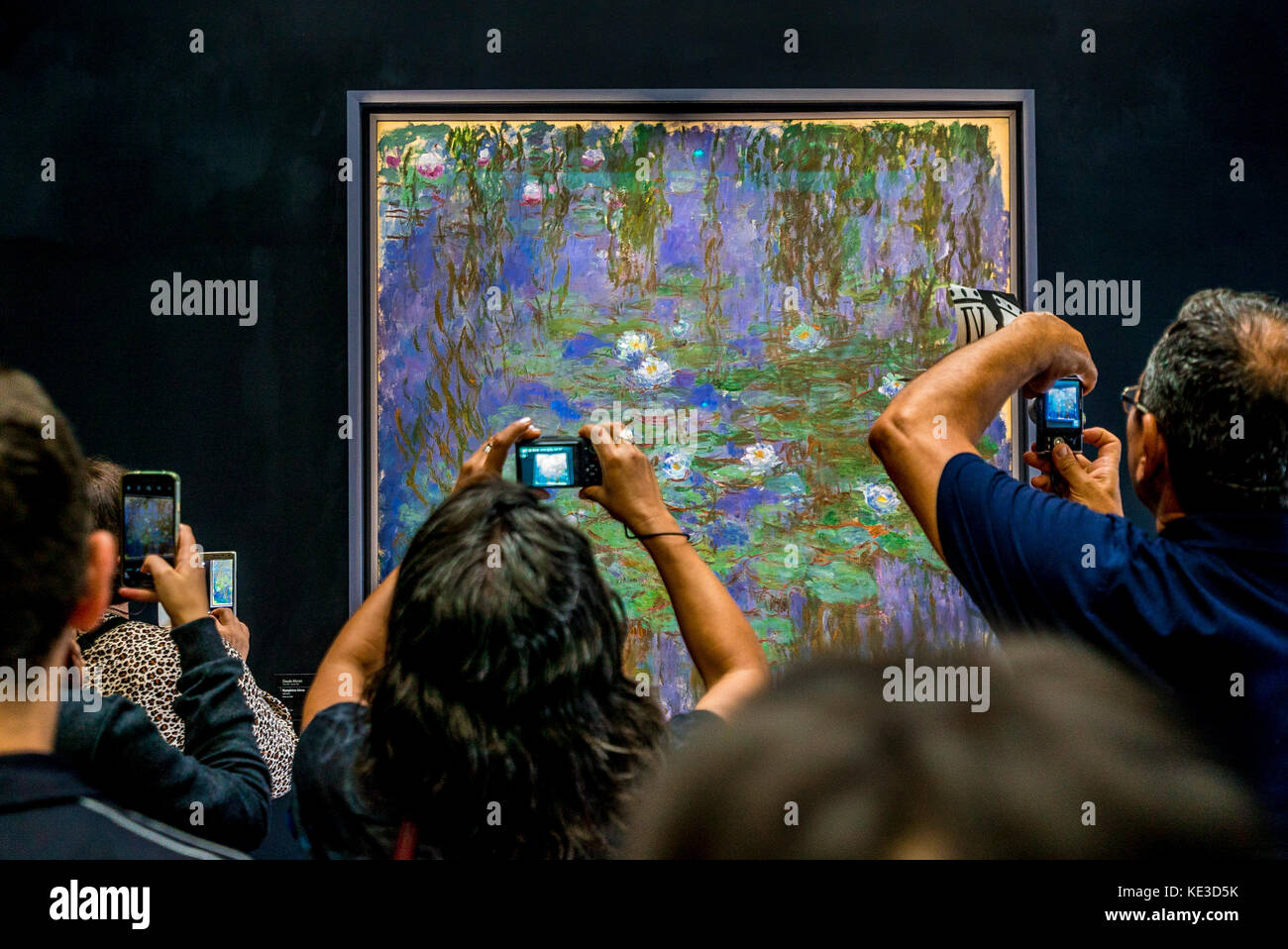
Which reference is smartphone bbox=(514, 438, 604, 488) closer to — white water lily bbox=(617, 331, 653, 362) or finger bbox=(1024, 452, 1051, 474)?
white water lily bbox=(617, 331, 653, 362)

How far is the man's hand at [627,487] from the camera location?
4.82ft

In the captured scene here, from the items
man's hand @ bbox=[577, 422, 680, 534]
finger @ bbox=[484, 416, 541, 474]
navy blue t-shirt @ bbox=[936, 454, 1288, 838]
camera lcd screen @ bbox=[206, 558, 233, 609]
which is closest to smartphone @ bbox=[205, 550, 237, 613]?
camera lcd screen @ bbox=[206, 558, 233, 609]

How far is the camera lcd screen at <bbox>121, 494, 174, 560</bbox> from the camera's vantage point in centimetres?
160

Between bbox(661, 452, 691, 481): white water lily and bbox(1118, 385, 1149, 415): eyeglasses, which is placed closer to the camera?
bbox(1118, 385, 1149, 415): eyeglasses

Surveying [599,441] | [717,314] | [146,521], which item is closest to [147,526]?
[146,521]

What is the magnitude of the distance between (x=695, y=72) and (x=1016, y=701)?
1.91 m

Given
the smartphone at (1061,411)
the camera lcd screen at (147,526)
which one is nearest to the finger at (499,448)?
the camera lcd screen at (147,526)

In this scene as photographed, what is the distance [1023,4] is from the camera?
6.75 ft

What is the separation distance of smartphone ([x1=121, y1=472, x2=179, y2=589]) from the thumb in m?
1.69

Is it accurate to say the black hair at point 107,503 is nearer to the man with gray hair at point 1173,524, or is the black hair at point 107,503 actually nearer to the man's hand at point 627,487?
the man's hand at point 627,487

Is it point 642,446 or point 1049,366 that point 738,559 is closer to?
point 642,446

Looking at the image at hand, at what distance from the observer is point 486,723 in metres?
1.01

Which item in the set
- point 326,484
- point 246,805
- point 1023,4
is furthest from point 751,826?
point 1023,4

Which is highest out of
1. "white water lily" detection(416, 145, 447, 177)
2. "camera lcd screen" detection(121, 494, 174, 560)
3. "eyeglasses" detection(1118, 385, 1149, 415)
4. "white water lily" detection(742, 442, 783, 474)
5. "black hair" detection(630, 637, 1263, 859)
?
"white water lily" detection(416, 145, 447, 177)
